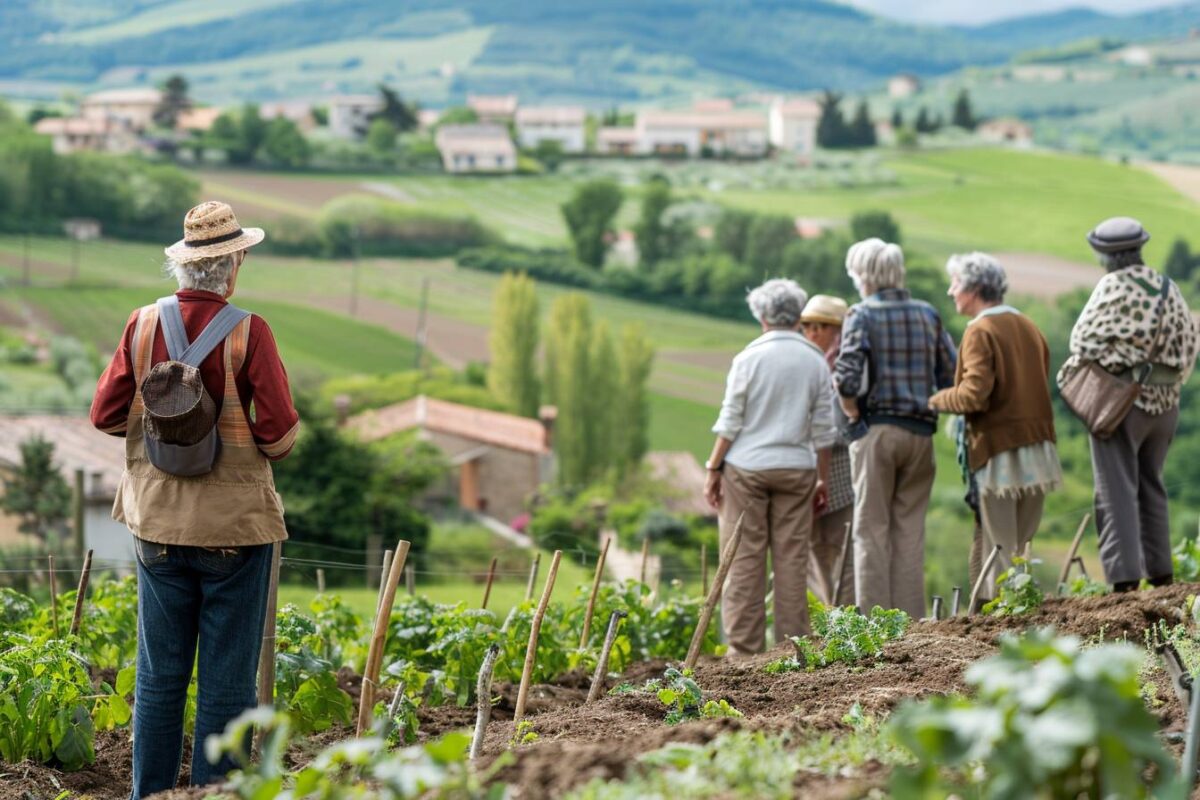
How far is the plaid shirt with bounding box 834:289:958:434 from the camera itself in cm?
570

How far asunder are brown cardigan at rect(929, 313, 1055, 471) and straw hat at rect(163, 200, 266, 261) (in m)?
2.96

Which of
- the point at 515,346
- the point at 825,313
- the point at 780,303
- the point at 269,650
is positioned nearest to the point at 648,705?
the point at 269,650

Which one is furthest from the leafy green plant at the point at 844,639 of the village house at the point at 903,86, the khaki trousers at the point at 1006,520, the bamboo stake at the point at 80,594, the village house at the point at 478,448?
the village house at the point at 903,86

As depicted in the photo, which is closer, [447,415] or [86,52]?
[447,415]

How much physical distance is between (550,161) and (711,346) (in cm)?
3895

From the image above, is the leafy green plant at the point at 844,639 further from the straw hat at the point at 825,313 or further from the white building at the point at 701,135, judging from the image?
the white building at the point at 701,135

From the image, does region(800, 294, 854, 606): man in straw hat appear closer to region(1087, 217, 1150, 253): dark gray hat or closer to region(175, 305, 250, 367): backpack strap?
region(1087, 217, 1150, 253): dark gray hat

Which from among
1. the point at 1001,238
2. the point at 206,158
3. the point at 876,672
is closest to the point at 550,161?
the point at 206,158

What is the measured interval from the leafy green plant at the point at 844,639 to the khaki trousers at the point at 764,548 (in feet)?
3.20

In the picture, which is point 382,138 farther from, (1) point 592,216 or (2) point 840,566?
(2) point 840,566

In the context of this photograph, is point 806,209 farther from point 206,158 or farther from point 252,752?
point 252,752

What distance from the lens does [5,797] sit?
366cm

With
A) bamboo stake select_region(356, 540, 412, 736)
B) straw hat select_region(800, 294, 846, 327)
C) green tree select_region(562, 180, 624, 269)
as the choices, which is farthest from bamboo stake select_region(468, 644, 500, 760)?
green tree select_region(562, 180, 624, 269)

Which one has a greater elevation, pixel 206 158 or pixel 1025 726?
pixel 1025 726
